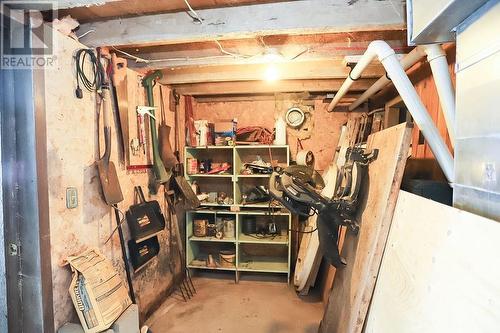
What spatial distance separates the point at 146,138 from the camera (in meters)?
2.40

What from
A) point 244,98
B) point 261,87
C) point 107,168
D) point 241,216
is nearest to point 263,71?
point 261,87

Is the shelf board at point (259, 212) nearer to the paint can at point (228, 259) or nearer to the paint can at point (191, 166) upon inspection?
the paint can at point (228, 259)

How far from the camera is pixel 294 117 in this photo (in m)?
3.30

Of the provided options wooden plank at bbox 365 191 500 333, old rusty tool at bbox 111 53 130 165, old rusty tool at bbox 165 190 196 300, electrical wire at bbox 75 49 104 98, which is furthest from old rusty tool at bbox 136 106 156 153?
wooden plank at bbox 365 191 500 333

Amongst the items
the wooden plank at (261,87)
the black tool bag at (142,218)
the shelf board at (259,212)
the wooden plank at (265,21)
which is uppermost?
the wooden plank at (261,87)

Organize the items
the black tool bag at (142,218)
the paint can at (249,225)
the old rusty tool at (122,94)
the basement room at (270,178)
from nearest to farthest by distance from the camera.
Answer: the basement room at (270,178), the old rusty tool at (122,94), the black tool bag at (142,218), the paint can at (249,225)

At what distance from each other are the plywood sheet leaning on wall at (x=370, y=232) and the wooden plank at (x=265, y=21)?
0.59 metres

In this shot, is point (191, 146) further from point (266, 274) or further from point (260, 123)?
point (266, 274)

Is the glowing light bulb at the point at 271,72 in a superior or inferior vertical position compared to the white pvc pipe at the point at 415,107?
superior

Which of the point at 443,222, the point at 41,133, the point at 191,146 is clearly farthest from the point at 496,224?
the point at 191,146

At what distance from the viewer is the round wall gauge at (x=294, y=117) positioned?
327cm

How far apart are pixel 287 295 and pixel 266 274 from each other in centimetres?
51

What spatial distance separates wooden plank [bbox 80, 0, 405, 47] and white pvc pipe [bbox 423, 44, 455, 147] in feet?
0.77

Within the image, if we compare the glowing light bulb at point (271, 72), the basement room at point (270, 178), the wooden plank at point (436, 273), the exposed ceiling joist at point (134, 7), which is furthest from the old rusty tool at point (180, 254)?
the wooden plank at point (436, 273)
